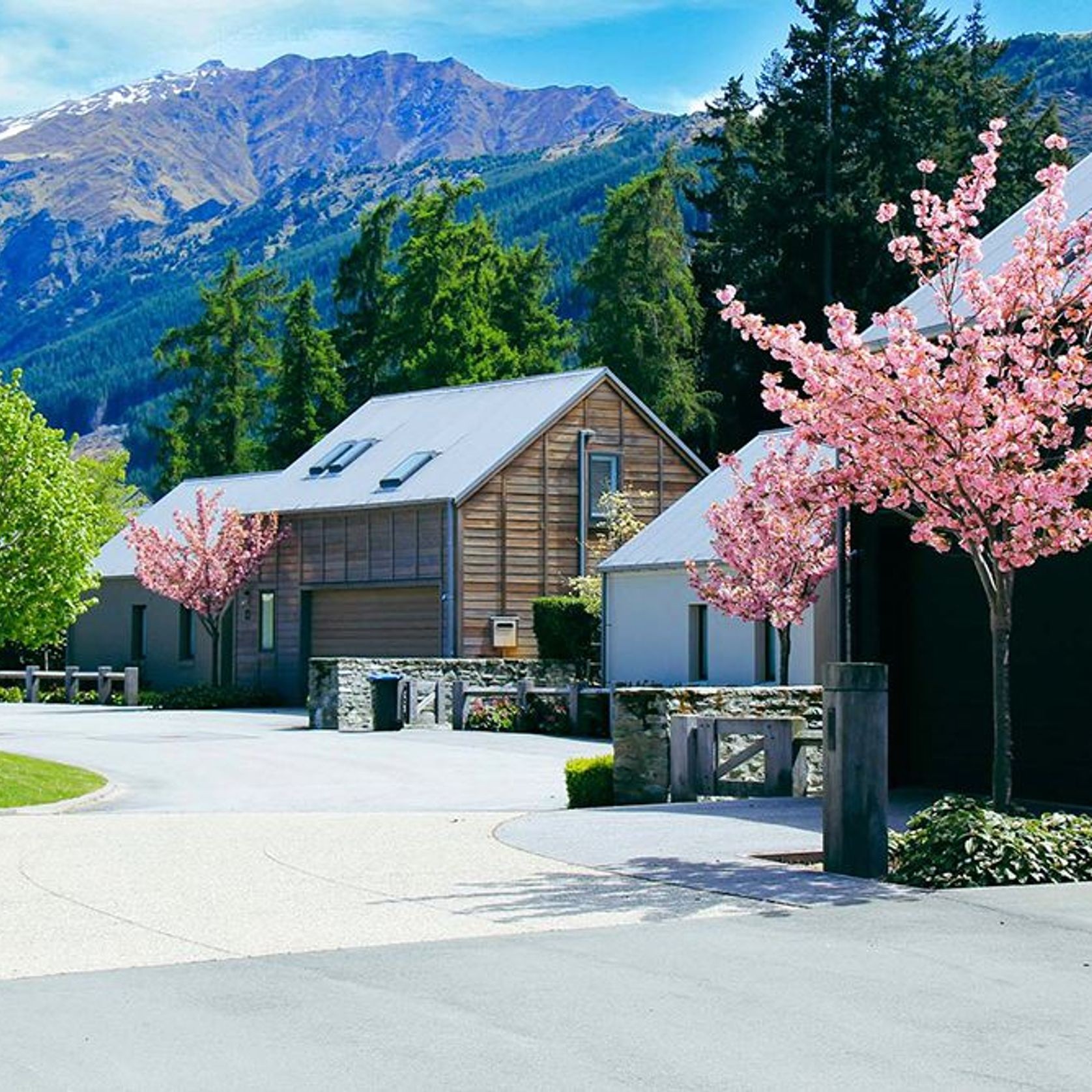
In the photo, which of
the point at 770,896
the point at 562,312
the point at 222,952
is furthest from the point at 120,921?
the point at 562,312

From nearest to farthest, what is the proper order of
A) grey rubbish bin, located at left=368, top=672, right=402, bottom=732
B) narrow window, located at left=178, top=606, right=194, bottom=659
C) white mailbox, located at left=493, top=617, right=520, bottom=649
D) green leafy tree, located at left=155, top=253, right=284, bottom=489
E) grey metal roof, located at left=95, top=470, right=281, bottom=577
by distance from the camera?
grey rubbish bin, located at left=368, top=672, right=402, bottom=732 → white mailbox, located at left=493, top=617, right=520, bottom=649 → grey metal roof, located at left=95, top=470, right=281, bottom=577 → narrow window, located at left=178, top=606, right=194, bottom=659 → green leafy tree, located at left=155, top=253, right=284, bottom=489

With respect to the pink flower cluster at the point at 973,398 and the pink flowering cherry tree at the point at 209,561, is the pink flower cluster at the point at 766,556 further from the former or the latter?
the pink flowering cherry tree at the point at 209,561

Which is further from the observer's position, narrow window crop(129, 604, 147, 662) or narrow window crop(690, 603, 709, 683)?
narrow window crop(129, 604, 147, 662)

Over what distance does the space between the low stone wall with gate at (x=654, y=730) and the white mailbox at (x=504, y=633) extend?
23310mm

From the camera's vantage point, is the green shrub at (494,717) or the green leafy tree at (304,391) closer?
the green shrub at (494,717)

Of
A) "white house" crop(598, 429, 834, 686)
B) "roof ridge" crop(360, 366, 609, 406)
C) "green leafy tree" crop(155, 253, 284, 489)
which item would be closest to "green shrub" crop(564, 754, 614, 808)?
"white house" crop(598, 429, 834, 686)

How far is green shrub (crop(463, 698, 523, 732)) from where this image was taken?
125ft

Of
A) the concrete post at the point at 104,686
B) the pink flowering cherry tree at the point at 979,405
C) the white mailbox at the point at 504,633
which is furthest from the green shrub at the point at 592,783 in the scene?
the concrete post at the point at 104,686

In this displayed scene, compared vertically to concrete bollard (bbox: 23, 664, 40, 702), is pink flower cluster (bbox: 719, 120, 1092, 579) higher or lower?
higher

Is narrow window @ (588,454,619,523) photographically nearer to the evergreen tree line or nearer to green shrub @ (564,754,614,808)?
the evergreen tree line

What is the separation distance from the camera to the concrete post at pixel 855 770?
48.0ft

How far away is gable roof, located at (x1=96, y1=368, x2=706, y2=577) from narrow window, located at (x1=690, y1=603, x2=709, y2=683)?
7.43 m

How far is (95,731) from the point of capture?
1458 inches

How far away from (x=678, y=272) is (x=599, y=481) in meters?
23.0
